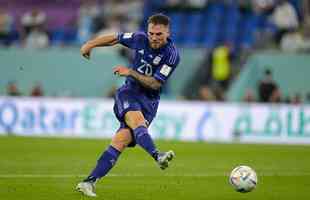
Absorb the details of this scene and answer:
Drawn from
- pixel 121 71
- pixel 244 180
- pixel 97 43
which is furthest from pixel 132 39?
pixel 244 180

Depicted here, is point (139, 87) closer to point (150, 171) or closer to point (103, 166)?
point (103, 166)

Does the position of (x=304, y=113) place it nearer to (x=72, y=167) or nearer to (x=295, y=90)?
(x=295, y=90)

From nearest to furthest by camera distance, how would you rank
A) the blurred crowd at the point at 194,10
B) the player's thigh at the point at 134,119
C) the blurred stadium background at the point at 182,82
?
the player's thigh at the point at 134,119 → the blurred stadium background at the point at 182,82 → the blurred crowd at the point at 194,10

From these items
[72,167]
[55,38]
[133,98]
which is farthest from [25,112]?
[133,98]

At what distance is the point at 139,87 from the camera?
36.2 ft

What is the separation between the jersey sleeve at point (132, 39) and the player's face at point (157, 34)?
0.27 metres

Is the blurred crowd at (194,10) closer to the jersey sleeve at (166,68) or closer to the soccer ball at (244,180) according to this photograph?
the jersey sleeve at (166,68)

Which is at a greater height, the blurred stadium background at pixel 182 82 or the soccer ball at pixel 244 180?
the blurred stadium background at pixel 182 82

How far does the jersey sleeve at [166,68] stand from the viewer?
1080cm

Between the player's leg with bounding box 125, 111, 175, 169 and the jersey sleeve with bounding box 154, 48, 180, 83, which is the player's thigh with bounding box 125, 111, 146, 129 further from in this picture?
the jersey sleeve with bounding box 154, 48, 180, 83

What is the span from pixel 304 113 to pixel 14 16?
39.7 ft

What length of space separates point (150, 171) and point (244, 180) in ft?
12.2

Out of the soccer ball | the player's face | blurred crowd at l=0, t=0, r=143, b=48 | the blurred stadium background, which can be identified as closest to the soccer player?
the player's face

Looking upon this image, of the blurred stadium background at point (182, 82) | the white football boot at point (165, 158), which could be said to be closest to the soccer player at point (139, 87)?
the white football boot at point (165, 158)
